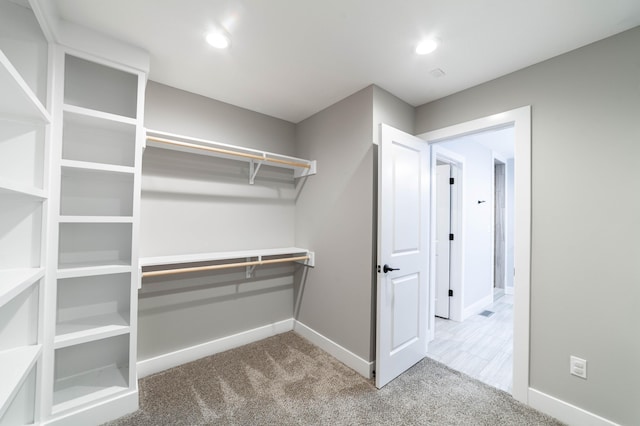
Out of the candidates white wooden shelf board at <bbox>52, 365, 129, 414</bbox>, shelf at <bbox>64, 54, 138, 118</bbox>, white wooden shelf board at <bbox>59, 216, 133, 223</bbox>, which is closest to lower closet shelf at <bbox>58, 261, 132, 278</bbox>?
white wooden shelf board at <bbox>59, 216, 133, 223</bbox>

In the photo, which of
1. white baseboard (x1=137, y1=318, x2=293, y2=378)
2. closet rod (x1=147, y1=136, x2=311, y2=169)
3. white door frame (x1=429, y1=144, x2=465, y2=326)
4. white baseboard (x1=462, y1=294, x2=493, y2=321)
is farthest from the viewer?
white baseboard (x1=462, y1=294, x2=493, y2=321)

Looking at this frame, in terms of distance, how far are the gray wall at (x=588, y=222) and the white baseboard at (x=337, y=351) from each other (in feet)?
3.87

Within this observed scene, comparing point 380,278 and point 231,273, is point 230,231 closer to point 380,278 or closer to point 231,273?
point 231,273

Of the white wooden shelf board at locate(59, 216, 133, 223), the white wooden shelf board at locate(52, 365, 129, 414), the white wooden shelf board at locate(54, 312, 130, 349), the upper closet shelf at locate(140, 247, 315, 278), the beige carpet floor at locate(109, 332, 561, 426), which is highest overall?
the white wooden shelf board at locate(59, 216, 133, 223)

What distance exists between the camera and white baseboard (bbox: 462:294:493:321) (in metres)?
3.54

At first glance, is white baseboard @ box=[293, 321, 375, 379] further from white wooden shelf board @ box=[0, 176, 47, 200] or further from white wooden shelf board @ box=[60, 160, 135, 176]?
white wooden shelf board @ box=[0, 176, 47, 200]

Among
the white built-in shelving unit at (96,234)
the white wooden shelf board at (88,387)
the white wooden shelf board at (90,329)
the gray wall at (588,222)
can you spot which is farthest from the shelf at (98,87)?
the gray wall at (588,222)

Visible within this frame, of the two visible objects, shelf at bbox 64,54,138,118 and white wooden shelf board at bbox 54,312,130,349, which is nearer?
white wooden shelf board at bbox 54,312,130,349

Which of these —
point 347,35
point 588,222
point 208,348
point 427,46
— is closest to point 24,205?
point 208,348

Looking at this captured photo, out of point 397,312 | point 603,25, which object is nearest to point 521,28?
point 603,25

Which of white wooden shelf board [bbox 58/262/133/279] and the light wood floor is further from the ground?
white wooden shelf board [bbox 58/262/133/279]

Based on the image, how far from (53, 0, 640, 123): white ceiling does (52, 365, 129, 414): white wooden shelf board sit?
224 centimetres

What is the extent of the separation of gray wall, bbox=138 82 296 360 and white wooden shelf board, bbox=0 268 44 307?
A: 795 mm

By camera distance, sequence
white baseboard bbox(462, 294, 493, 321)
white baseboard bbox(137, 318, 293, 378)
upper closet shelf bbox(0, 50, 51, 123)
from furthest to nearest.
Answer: white baseboard bbox(462, 294, 493, 321)
white baseboard bbox(137, 318, 293, 378)
upper closet shelf bbox(0, 50, 51, 123)
